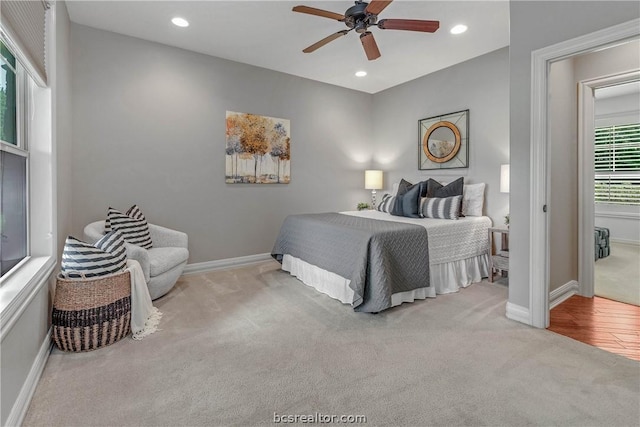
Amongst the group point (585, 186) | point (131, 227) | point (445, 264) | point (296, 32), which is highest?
point (296, 32)

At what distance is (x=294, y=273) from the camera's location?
3.74 meters

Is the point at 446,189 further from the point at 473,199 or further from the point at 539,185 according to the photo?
the point at 539,185

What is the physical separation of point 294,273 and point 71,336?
83.7 inches

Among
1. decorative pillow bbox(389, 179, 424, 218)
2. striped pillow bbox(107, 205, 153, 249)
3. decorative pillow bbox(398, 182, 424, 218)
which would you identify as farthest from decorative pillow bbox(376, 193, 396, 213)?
striped pillow bbox(107, 205, 153, 249)

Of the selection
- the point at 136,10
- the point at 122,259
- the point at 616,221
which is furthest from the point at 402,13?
the point at 616,221

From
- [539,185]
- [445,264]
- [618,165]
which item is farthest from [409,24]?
[618,165]

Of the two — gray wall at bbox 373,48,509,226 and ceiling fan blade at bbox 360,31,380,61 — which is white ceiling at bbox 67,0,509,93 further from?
ceiling fan blade at bbox 360,31,380,61

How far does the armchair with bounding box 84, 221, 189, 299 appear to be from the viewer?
9.04 feet

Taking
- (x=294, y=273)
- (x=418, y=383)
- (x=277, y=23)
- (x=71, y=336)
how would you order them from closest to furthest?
(x=418, y=383) → (x=71, y=336) → (x=277, y=23) → (x=294, y=273)

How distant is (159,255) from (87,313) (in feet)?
3.17

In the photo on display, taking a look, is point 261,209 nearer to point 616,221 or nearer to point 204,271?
point 204,271

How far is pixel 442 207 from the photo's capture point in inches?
148

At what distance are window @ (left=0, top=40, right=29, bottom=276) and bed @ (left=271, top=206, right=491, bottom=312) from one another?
2.26 m

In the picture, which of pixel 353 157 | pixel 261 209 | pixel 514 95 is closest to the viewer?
pixel 514 95
